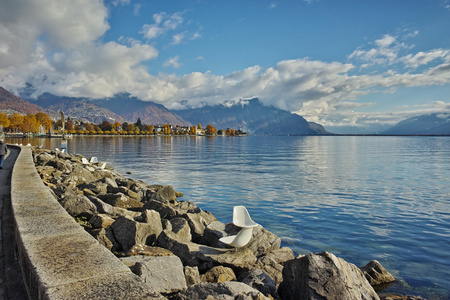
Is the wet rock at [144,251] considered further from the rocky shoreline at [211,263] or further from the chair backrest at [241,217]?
the chair backrest at [241,217]

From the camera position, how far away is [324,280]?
5457 millimetres

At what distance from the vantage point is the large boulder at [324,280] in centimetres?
539

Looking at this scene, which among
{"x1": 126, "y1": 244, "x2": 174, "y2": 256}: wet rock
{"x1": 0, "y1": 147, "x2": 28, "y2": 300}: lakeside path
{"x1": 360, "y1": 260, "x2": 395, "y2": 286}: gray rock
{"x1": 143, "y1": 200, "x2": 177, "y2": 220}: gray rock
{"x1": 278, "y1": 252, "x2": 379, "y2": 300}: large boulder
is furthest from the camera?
{"x1": 143, "y1": 200, "x2": 177, "y2": 220}: gray rock

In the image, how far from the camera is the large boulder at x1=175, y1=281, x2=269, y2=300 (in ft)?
14.0

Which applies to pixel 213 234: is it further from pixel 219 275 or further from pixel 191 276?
pixel 191 276

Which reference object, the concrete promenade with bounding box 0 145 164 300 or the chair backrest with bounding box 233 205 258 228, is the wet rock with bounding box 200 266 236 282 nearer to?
the chair backrest with bounding box 233 205 258 228

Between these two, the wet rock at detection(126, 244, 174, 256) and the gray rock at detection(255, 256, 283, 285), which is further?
the gray rock at detection(255, 256, 283, 285)

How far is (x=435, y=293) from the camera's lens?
8602mm

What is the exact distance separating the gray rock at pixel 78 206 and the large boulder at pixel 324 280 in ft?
20.8

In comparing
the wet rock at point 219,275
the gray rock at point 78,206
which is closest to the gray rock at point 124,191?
the gray rock at point 78,206

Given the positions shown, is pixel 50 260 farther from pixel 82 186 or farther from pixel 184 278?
pixel 82 186

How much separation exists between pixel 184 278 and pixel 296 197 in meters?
16.3

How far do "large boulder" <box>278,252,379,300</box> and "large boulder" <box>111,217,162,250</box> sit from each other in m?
3.64

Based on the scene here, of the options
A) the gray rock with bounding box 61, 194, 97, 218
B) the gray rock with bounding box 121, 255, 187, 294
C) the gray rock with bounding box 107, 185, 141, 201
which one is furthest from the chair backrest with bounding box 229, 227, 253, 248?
the gray rock with bounding box 107, 185, 141, 201
